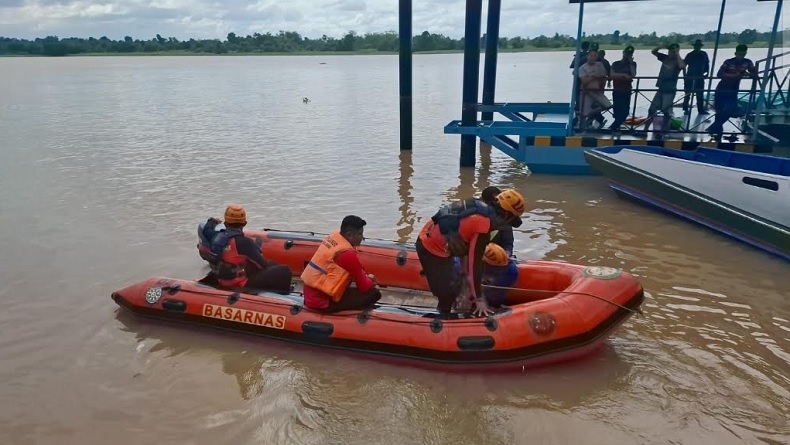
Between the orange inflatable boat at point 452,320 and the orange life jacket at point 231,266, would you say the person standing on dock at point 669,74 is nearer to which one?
the orange inflatable boat at point 452,320

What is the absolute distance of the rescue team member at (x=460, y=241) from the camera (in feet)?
14.3

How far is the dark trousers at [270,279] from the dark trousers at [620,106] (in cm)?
725

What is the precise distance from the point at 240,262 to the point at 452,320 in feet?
6.68

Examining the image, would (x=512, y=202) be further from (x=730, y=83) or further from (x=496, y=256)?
(x=730, y=83)

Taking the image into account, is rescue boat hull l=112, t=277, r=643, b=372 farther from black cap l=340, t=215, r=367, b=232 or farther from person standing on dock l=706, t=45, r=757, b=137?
person standing on dock l=706, t=45, r=757, b=137

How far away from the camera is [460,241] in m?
4.42

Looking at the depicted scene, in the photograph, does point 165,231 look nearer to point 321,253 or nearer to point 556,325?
point 321,253

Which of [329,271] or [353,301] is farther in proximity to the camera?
[353,301]

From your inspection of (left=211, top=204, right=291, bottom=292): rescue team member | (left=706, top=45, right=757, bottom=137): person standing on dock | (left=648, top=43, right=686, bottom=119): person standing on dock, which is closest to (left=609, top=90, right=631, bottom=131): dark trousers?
(left=648, top=43, right=686, bottom=119): person standing on dock

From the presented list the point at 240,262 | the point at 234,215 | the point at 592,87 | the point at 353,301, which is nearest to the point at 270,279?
the point at 240,262

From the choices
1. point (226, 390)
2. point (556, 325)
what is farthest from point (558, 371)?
point (226, 390)

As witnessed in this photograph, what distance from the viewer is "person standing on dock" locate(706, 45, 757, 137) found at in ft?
30.9

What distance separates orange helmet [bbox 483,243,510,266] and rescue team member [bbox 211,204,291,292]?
6.06 feet

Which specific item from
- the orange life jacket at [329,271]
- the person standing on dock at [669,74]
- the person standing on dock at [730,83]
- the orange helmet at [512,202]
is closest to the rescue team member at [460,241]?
the orange helmet at [512,202]
